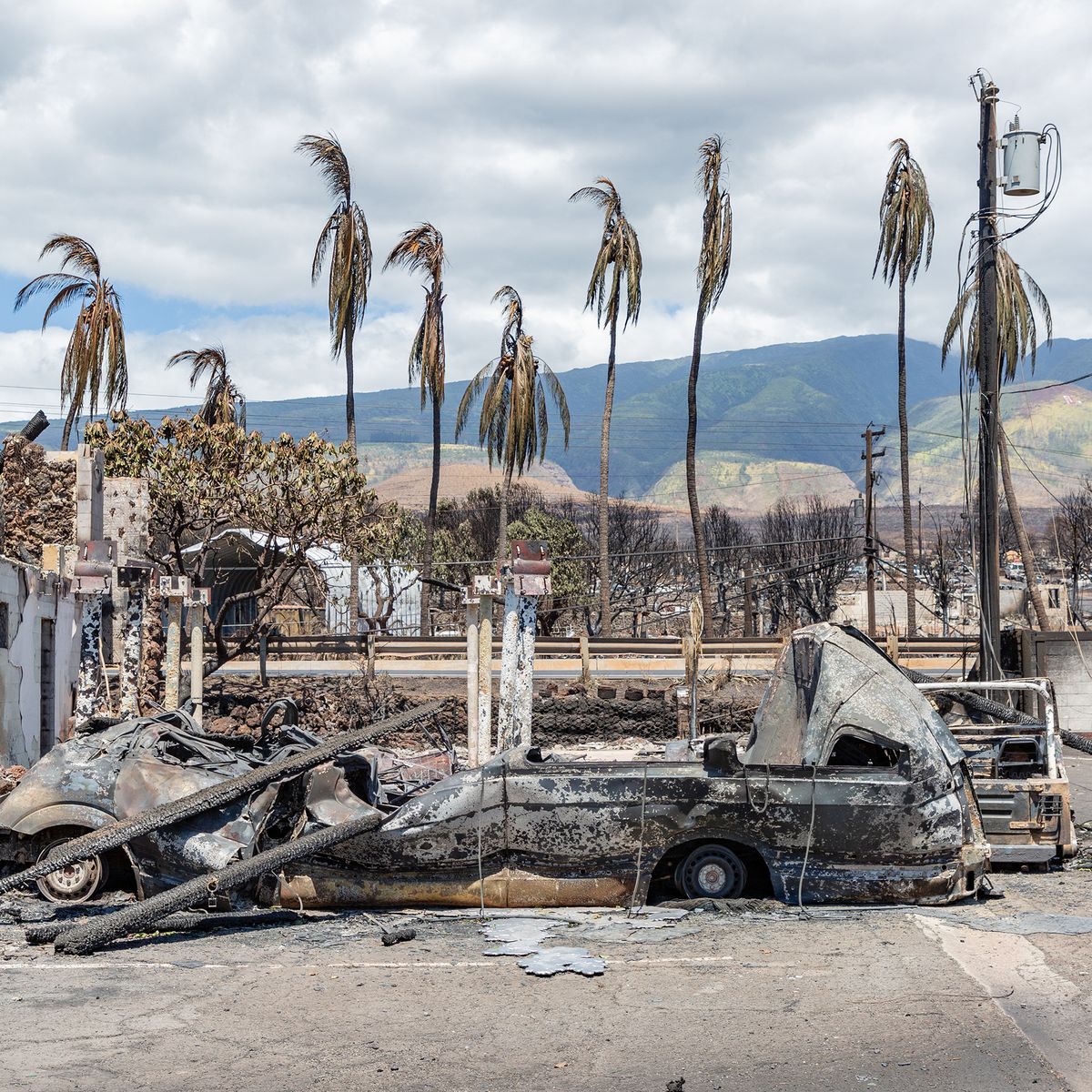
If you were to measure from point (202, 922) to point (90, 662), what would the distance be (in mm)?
7461

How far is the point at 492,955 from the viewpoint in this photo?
829cm

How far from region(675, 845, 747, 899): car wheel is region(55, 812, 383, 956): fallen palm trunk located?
2240 mm

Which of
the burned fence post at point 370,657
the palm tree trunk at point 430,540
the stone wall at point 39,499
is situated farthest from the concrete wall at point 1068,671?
the palm tree trunk at point 430,540

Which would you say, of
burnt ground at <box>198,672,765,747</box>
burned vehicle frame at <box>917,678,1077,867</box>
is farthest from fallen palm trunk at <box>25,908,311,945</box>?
burnt ground at <box>198,672,765,747</box>

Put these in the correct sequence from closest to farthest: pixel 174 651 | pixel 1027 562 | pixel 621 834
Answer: pixel 621 834, pixel 174 651, pixel 1027 562

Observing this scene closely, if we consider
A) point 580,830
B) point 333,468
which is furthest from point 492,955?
point 333,468

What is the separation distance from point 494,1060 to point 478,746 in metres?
8.50

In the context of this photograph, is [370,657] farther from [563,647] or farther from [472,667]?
[472,667]

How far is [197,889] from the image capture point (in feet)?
28.1

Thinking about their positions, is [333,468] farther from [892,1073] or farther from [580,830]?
[892,1073]

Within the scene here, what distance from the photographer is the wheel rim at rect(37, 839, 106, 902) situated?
32.4 feet

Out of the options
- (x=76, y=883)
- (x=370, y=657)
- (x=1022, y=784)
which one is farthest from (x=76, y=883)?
(x=370, y=657)

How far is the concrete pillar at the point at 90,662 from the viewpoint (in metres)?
15.4

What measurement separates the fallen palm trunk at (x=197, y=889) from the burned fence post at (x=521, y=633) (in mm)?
4811
